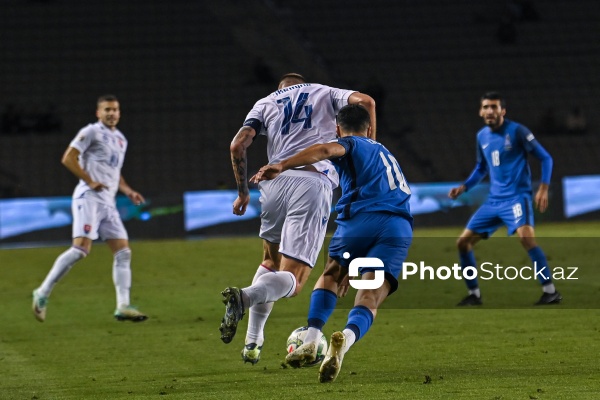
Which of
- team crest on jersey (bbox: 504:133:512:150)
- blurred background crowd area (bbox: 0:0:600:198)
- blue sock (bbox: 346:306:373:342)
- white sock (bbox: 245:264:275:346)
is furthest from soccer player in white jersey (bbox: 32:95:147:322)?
blurred background crowd area (bbox: 0:0:600:198)

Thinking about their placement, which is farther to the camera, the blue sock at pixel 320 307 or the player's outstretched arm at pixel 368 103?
the player's outstretched arm at pixel 368 103

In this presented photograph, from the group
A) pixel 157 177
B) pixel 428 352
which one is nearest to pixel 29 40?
pixel 157 177

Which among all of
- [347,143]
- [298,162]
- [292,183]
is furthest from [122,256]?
[298,162]

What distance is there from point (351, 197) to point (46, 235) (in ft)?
46.3

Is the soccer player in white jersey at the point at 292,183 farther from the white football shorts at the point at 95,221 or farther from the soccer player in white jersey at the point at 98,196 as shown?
the white football shorts at the point at 95,221

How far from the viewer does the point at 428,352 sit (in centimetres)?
742

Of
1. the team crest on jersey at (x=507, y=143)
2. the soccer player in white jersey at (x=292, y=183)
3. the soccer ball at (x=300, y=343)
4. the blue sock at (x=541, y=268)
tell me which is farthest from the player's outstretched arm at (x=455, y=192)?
the soccer ball at (x=300, y=343)

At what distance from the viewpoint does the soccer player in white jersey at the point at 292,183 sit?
6859mm

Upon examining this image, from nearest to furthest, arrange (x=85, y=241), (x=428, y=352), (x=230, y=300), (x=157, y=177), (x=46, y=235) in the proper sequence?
(x=230, y=300), (x=428, y=352), (x=85, y=241), (x=46, y=235), (x=157, y=177)

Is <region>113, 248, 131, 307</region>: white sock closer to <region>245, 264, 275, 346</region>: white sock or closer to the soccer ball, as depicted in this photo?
<region>245, 264, 275, 346</region>: white sock

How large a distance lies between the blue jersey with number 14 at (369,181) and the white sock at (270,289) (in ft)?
1.78

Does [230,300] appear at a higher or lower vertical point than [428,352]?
higher

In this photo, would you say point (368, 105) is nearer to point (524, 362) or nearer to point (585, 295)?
point (524, 362)

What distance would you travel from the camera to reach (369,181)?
20.9ft
